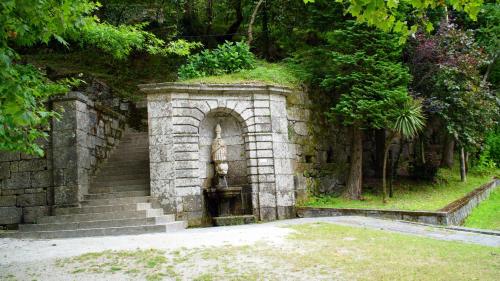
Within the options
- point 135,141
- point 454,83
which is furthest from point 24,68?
point 454,83

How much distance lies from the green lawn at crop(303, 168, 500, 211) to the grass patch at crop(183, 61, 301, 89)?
10.1 ft

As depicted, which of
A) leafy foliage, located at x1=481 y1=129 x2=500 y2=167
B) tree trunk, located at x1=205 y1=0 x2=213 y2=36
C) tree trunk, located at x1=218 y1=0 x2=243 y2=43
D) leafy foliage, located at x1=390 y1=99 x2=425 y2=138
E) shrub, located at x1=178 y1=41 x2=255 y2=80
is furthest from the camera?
tree trunk, located at x1=205 y1=0 x2=213 y2=36

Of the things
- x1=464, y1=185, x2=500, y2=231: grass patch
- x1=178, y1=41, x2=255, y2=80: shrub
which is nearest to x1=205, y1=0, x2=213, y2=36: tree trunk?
x1=178, y1=41, x2=255, y2=80: shrub

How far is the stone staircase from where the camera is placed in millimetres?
9883

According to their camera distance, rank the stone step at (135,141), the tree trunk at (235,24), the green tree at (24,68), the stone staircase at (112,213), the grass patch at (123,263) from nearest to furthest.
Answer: the green tree at (24,68) < the grass patch at (123,263) < the stone staircase at (112,213) < the stone step at (135,141) < the tree trunk at (235,24)

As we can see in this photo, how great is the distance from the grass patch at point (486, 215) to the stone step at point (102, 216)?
7.12 metres

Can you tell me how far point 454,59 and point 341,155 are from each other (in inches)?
154

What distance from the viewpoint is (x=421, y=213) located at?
1041 cm

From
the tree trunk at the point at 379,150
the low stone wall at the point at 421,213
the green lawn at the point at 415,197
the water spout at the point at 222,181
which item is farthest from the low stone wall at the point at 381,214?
the tree trunk at the point at 379,150

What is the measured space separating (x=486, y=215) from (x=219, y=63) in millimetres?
7740

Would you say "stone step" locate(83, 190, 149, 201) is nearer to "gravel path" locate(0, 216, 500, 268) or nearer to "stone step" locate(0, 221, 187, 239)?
"stone step" locate(0, 221, 187, 239)

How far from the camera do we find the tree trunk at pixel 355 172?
13.1 metres

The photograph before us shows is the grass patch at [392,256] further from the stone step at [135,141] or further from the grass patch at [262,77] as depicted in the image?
the stone step at [135,141]

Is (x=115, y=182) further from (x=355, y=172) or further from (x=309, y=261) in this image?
(x=309, y=261)
